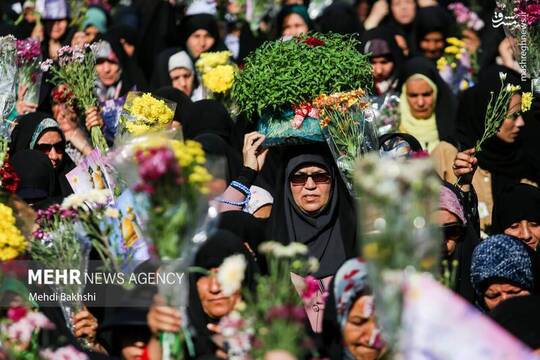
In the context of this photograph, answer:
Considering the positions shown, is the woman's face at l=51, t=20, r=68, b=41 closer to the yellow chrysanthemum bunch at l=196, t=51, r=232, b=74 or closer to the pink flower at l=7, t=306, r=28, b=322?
the yellow chrysanthemum bunch at l=196, t=51, r=232, b=74

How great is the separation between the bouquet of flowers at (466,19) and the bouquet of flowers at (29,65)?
13.7 feet

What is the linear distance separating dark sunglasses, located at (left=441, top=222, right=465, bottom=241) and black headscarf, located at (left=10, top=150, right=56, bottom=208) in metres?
2.32

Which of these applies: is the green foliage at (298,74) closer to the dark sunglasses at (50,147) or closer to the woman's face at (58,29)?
the dark sunglasses at (50,147)

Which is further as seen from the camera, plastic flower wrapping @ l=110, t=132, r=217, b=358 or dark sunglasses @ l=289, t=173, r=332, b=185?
dark sunglasses @ l=289, t=173, r=332, b=185

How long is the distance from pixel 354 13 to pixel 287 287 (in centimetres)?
822

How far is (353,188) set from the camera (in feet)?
26.2

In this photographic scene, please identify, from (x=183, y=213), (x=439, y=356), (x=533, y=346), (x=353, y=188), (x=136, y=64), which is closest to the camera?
(x=439, y=356)

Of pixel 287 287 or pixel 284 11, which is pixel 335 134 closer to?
pixel 287 287

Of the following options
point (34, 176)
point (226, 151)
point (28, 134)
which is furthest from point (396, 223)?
point (28, 134)

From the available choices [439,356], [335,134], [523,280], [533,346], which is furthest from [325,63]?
[439,356]

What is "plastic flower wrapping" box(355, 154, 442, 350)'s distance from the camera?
202 inches

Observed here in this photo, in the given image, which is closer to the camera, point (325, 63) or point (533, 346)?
point (533, 346)

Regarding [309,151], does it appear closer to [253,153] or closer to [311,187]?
[311,187]

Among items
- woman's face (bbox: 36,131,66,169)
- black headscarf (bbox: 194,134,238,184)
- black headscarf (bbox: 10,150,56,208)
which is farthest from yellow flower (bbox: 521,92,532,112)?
woman's face (bbox: 36,131,66,169)
